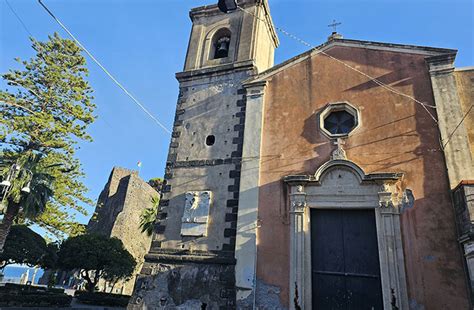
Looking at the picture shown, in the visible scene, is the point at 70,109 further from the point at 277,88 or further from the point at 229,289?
the point at 229,289

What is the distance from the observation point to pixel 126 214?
28.7 m

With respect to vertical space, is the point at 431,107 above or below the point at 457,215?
above

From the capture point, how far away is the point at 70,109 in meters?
19.1

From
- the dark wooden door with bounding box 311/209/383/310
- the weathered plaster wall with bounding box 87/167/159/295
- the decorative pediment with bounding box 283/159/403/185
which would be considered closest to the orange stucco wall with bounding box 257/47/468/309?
the decorative pediment with bounding box 283/159/403/185

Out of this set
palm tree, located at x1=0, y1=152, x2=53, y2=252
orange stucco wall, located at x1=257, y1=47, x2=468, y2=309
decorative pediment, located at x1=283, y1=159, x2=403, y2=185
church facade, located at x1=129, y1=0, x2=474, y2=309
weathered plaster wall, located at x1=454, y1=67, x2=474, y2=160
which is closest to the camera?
orange stucco wall, located at x1=257, y1=47, x2=468, y2=309

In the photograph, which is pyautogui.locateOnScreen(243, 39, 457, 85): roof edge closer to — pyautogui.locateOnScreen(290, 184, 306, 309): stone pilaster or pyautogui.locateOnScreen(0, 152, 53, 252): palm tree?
pyautogui.locateOnScreen(290, 184, 306, 309): stone pilaster

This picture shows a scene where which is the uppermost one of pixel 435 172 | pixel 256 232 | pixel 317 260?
pixel 435 172

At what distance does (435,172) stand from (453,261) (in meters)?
2.03

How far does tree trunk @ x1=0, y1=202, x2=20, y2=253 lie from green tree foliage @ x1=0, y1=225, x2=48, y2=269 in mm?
3016

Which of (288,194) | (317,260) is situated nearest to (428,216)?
(317,260)

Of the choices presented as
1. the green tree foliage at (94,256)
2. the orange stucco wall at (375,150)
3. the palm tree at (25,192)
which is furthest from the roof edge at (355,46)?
the green tree foliage at (94,256)

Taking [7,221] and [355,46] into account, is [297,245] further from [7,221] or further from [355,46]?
[7,221]

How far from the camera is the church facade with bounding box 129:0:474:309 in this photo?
7379mm

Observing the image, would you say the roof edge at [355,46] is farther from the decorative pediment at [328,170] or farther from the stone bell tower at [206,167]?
the decorative pediment at [328,170]
